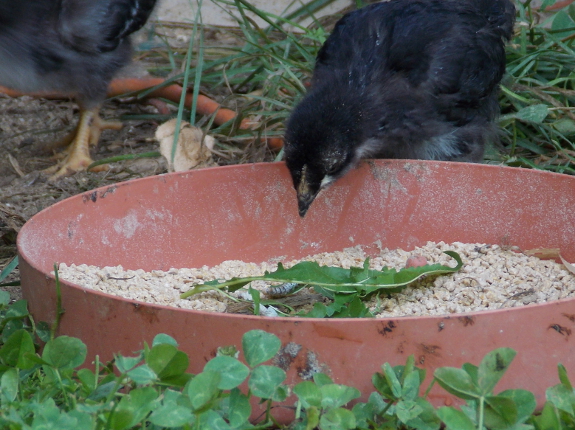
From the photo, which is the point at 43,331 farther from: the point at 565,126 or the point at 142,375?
the point at 565,126

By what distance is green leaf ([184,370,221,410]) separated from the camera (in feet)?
4.82

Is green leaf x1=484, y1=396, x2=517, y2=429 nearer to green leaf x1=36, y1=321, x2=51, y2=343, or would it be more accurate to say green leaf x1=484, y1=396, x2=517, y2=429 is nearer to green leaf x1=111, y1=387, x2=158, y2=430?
green leaf x1=111, y1=387, x2=158, y2=430

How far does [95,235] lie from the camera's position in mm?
2584

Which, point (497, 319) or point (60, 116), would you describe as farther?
point (60, 116)

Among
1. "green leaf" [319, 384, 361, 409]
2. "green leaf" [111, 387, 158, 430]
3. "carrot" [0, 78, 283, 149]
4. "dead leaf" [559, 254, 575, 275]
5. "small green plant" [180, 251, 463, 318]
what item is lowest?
"carrot" [0, 78, 283, 149]

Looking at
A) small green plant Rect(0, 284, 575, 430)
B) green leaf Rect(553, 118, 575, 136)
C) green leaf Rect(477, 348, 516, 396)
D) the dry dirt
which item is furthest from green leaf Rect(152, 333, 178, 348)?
green leaf Rect(553, 118, 575, 136)

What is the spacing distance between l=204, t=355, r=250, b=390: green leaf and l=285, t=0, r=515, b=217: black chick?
1181mm

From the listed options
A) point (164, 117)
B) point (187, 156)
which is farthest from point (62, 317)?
point (164, 117)

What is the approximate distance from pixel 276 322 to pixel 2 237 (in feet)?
6.52

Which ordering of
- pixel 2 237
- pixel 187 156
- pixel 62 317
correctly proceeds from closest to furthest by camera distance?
pixel 62 317
pixel 2 237
pixel 187 156

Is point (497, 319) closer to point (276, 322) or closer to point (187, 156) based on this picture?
point (276, 322)

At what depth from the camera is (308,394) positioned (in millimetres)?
1541

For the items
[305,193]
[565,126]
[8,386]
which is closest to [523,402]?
[8,386]

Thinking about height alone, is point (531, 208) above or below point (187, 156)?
above
